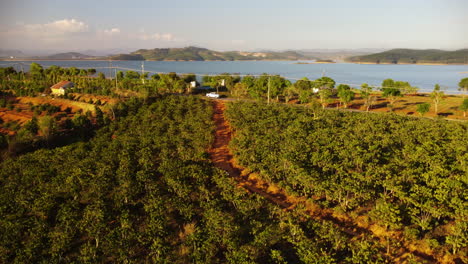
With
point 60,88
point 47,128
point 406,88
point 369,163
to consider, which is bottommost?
point 369,163

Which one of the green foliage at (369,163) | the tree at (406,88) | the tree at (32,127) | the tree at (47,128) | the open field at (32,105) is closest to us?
the green foliage at (369,163)

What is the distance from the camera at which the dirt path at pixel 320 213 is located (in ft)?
41.8

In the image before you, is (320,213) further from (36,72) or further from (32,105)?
(36,72)

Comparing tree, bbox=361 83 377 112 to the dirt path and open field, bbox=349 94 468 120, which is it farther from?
the dirt path

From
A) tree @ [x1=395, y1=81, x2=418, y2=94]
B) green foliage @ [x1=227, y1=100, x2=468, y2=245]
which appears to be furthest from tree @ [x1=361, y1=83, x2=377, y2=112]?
green foliage @ [x1=227, y1=100, x2=468, y2=245]

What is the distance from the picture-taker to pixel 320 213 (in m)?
16.2

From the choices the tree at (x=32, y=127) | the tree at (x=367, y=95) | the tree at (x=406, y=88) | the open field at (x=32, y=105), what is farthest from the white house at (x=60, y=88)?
the tree at (x=406, y=88)

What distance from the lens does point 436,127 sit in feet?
94.6

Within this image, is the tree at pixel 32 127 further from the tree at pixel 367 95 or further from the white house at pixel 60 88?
the tree at pixel 367 95

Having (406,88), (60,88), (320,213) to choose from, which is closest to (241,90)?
(406,88)

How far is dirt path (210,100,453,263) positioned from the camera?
12750 millimetres

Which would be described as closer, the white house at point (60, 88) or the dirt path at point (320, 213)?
the dirt path at point (320, 213)

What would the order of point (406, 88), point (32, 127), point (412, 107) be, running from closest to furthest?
point (32, 127), point (412, 107), point (406, 88)

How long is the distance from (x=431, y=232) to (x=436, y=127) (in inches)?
811
